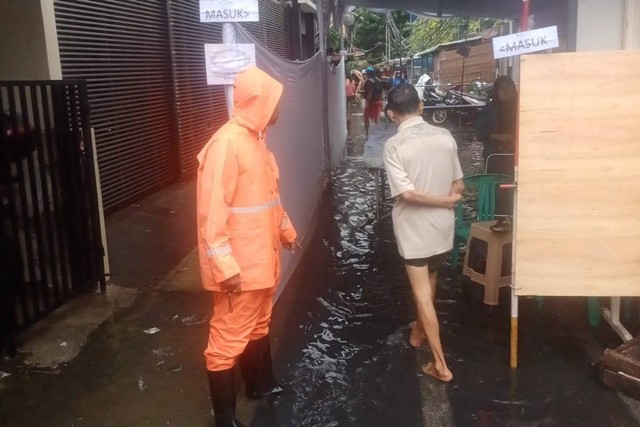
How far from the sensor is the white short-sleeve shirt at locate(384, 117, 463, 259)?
3.84 m

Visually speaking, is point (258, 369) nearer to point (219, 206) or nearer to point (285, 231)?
point (285, 231)

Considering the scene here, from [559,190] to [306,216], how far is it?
3527 mm

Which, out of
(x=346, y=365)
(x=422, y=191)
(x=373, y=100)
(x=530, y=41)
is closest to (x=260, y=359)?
(x=346, y=365)

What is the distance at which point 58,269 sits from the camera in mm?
5055

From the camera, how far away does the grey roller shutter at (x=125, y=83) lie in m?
7.81

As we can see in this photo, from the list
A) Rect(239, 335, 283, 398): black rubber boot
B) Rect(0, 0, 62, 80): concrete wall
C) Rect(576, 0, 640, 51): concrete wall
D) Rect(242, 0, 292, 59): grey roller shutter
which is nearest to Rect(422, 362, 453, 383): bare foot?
Rect(239, 335, 283, 398): black rubber boot

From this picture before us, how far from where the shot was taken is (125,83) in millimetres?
8906

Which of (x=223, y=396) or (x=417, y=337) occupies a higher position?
(x=223, y=396)

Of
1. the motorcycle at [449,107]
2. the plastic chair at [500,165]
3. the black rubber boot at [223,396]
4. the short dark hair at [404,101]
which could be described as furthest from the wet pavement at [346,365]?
the motorcycle at [449,107]

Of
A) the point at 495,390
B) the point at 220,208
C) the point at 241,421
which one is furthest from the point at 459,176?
the point at 241,421

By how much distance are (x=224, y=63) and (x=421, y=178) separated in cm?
138

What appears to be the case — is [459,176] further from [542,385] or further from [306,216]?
[306,216]

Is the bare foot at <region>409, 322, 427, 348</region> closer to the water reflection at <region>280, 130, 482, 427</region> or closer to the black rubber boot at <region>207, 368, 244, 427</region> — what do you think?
the water reflection at <region>280, 130, 482, 427</region>

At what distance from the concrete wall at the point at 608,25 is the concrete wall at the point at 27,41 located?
176 inches
